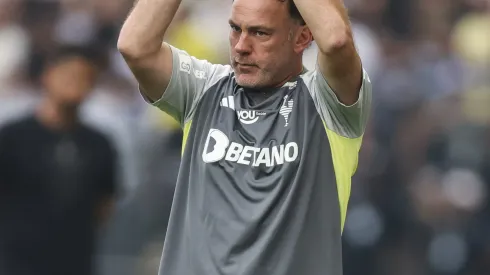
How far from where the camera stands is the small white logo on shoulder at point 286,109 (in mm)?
4836

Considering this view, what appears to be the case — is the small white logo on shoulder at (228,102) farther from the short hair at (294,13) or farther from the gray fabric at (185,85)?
the short hair at (294,13)

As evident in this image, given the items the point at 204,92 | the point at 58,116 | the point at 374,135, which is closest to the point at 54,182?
the point at 58,116

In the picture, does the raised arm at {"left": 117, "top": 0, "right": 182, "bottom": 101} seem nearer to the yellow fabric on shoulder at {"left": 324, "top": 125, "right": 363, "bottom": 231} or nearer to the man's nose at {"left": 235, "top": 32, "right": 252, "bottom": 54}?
the man's nose at {"left": 235, "top": 32, "right": 252, "bottom": 54}

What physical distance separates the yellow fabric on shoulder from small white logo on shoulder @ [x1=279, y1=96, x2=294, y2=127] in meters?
0.16

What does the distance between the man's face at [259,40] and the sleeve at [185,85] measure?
0.24 m

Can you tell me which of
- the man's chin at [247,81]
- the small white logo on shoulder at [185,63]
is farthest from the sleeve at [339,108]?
the small white logo on shoulder at [185,63]

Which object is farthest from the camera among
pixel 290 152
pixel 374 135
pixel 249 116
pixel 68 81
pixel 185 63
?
pixel 374 135

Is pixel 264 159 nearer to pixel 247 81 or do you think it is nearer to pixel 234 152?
pixel 234 152

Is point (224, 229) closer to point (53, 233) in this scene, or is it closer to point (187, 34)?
point (53, 233)

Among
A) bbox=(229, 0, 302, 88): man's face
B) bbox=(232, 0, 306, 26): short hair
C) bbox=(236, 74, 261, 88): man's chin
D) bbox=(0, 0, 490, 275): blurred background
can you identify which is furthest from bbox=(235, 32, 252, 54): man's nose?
bbox=(0, 0, 490, 275): blurred background

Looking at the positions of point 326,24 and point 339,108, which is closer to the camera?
point 326,24

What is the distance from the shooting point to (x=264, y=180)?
188 inches

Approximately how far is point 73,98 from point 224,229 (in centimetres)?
381

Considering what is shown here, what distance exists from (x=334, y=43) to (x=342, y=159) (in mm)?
525
